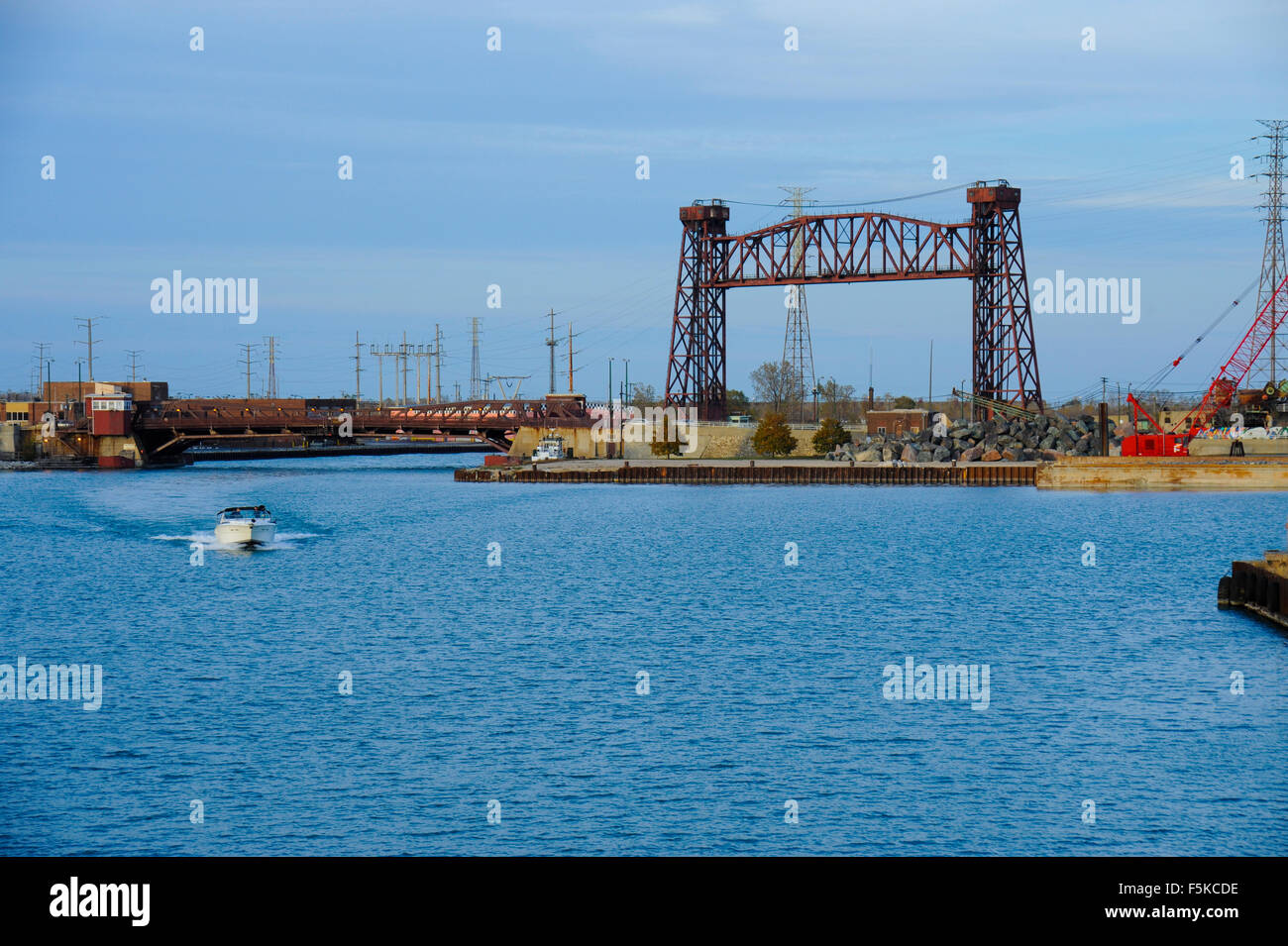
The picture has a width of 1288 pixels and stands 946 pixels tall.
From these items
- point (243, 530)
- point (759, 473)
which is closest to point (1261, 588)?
point (243, 530)

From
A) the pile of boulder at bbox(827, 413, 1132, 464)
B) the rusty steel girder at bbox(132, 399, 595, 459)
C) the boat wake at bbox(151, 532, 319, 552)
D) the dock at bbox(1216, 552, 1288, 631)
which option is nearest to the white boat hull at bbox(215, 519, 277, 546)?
the boat wake at bbox(151, 532, 319, 552)

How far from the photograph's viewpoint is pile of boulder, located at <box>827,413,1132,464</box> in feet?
373

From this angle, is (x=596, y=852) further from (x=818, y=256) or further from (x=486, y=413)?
(x=486, y=413)

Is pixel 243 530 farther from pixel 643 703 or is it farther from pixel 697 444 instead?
pixel 697 444

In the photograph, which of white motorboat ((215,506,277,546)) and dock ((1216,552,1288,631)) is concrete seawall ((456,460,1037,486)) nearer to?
white motorboat ((215,506,277,546))

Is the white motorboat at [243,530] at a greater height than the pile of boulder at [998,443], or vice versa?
the pile of boulder at [998,443]
